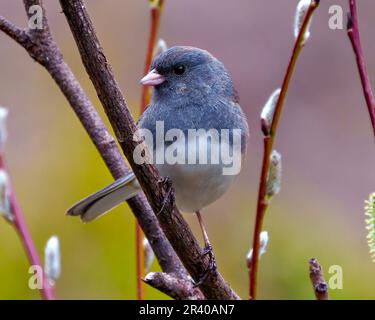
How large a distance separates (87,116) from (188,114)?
23 cm

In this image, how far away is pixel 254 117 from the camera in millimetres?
4078

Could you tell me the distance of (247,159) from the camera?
12.5 ft

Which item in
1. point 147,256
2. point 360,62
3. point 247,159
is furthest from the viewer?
point 247,159

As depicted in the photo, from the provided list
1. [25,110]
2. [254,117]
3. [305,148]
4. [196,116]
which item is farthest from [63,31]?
[196,116]

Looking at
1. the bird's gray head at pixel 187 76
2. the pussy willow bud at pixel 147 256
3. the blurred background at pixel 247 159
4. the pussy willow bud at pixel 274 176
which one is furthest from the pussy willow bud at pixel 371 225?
the blurred background at pixel 247 159

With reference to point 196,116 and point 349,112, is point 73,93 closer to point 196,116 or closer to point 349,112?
point 196,116

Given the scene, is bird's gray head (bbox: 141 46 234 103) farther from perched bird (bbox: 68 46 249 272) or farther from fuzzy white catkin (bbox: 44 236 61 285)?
fuzzy white catkin (bbox: 44 236 61 285)

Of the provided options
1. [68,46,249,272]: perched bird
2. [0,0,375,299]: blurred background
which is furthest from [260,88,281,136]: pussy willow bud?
[0,0,375,299]: blurred background

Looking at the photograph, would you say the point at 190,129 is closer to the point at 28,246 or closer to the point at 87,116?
the point at 87,116

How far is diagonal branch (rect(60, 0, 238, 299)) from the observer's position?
0.97m

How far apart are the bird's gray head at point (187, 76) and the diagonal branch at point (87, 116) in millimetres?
198

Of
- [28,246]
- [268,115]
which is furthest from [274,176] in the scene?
[28,246]

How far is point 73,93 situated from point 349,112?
292 cm
